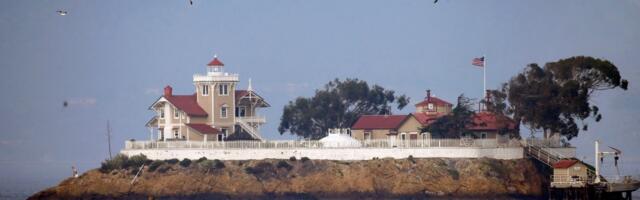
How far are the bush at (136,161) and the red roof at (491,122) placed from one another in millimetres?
24245

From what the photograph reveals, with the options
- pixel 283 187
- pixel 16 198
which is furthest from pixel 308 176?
pixel 16 198

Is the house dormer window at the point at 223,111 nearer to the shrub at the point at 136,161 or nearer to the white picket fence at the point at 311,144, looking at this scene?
the white picket fence at the point at 311,144

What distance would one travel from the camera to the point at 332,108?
132m

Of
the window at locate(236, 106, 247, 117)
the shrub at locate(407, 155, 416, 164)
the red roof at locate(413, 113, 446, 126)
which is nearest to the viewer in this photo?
the shrub at locate(407, 155, 416, 164)

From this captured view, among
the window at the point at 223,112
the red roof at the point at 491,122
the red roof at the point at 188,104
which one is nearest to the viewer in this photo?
the red roof at the point at 491,122

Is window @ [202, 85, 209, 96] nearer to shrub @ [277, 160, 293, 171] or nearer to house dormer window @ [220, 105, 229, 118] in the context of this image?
house dormer window @ [220, 105, 229, 118]

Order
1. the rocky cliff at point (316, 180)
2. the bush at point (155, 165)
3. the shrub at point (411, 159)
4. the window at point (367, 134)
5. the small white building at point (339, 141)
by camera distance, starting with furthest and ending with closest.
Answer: the window at point (367, 134) → the small white building at point (339, 141) → the bush at point (155, 165) → the shrub at point (411, 159) → the rocky cliff at point (316, 180)

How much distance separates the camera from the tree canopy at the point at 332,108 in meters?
132

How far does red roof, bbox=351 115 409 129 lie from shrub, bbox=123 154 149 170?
17958 millimetres

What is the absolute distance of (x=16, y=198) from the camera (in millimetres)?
131000

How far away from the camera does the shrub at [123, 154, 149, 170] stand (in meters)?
116

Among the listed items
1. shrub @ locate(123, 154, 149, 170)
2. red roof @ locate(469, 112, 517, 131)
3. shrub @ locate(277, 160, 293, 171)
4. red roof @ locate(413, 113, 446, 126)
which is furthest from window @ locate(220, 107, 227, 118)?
red roof @ locate(469, 112, 517, 131)

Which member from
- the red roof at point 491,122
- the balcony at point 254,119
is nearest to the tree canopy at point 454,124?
the red roof at point 491,122

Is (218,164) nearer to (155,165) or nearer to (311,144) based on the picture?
(155,165)
